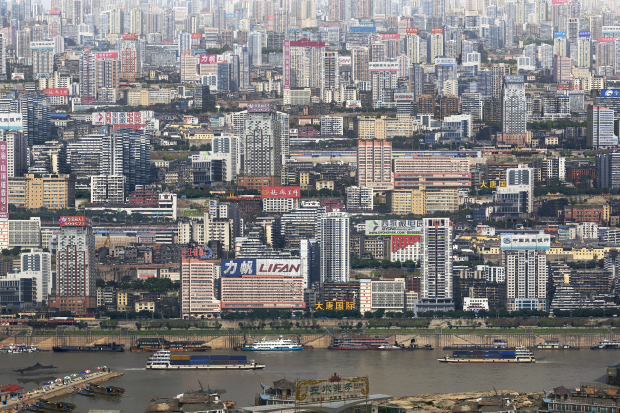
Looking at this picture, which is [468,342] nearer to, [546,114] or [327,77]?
[546,114]

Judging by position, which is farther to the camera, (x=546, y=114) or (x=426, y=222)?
(x=546, y=114)

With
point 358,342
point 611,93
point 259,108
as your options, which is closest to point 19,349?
point 358,342

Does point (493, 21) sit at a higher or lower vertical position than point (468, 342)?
higher

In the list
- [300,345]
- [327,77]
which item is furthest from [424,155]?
[300,345]

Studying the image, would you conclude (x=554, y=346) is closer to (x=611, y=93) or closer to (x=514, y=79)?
(x=514, y=79)

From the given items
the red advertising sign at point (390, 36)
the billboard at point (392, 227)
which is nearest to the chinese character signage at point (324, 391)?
the billboard at point (392, 227)

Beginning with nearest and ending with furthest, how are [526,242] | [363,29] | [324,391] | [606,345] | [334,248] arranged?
1. [324,391]
2. [606,345]
3. [334,248]
4. [526,242]
5. [363,29]

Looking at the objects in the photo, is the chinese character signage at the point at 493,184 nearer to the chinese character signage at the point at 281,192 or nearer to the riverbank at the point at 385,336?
the chinese character signage at the point at 281,192
